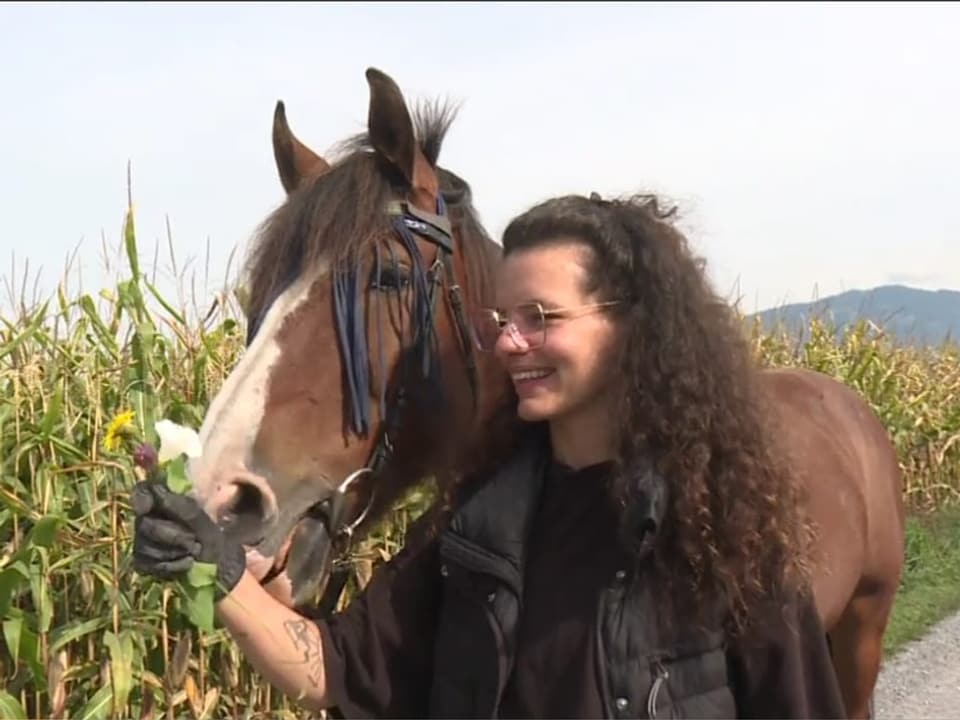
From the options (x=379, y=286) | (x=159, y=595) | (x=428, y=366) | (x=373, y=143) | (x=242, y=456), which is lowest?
(x=159, y=595)

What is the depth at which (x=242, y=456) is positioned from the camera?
2129 millimetres

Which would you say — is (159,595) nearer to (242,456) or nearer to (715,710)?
(242,456)

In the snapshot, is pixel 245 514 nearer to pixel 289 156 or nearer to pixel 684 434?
pixel 684 434

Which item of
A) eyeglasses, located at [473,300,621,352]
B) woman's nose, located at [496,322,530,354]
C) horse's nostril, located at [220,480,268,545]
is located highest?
eyeglasses, located at [473,300,621,352]

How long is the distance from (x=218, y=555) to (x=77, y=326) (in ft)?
6.80

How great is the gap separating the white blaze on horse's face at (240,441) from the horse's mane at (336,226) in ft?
0.62

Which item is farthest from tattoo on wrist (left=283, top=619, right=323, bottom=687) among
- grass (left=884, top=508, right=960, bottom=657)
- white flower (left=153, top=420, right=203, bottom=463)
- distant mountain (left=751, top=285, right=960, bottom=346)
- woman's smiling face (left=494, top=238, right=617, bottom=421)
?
distant mountain (left=751, top=285, right=960, bottom=346)

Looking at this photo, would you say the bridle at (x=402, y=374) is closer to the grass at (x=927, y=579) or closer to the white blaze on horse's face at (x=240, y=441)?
the white blaze on horse's face at (x=240, y=441)

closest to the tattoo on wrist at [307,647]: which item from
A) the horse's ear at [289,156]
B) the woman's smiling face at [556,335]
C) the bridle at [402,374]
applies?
the bridle at [402,374]

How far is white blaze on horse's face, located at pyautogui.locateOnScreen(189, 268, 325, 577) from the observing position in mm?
2076

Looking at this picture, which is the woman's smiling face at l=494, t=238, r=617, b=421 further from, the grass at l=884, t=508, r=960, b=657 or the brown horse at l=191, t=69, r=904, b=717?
the grass at l=884, t=508, r=960, b=657

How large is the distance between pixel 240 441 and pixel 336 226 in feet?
1.91

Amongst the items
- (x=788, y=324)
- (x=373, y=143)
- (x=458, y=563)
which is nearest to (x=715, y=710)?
(x=458, y=563)

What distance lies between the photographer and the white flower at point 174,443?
192cm
